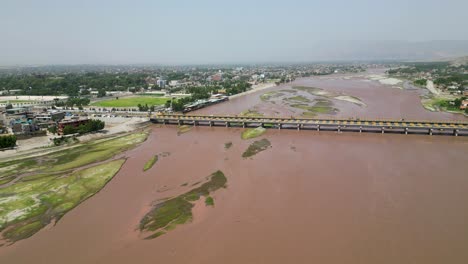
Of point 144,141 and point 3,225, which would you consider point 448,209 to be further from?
point 144,141

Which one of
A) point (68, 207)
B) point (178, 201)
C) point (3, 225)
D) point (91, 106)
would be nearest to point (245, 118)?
point (178, 201)

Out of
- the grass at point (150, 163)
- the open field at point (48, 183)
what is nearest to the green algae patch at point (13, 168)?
the open field at point (48, 183)

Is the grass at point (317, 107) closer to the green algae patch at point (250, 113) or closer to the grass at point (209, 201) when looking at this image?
the green algae patch at point (250, 113)

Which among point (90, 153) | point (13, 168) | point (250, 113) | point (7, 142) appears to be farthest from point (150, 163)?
point (250, 113)

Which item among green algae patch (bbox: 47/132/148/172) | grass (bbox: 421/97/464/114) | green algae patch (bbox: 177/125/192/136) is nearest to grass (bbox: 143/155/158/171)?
green algae patch (bbox: 47/132/148/172)

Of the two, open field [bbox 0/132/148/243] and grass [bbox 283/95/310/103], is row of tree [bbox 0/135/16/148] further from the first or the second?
grass [bbox 283/95/310/103]
